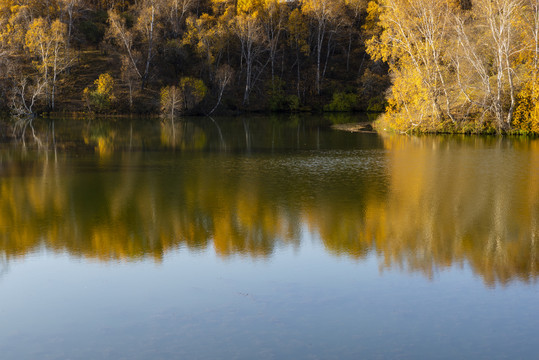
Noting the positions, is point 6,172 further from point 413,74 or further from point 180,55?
point 180,55

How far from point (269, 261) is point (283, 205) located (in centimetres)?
451

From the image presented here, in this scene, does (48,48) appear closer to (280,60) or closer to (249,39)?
(249,39)

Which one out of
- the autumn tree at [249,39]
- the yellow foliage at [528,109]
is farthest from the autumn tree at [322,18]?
the yellow foliage at [528,109]

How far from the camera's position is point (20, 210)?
14.6 m

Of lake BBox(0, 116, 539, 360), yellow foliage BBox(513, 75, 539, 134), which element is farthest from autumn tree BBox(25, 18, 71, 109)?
yellow foliage BBox(513, 75, 539, 134)

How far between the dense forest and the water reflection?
10651mm

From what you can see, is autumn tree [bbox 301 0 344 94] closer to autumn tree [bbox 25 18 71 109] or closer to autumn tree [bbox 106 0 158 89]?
autumn tree [bbox 106 0 158 89]

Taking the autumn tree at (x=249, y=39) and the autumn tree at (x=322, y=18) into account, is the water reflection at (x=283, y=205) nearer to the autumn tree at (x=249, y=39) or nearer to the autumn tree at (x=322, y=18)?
the autumn tree at (x=249, y=39)

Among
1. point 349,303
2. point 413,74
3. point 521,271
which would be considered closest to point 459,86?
point 413,74

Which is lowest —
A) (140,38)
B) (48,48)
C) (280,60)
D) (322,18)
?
(48,48)

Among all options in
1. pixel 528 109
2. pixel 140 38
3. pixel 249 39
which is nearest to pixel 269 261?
pixel 528 109

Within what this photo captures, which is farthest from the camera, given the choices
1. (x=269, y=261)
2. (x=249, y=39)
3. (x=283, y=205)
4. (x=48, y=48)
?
(x=249, y=39)

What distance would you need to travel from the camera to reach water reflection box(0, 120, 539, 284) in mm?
11570

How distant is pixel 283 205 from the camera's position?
1520 centimetres
